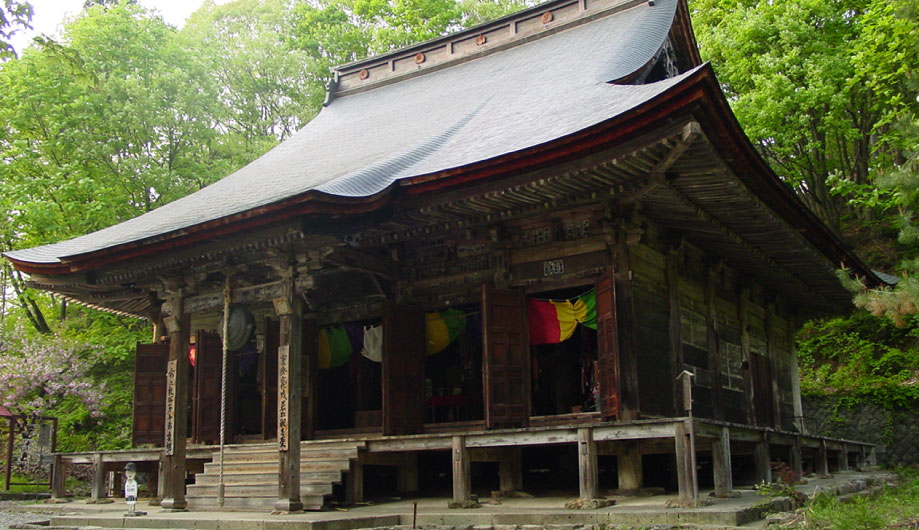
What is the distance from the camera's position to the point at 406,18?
3431 centimetres

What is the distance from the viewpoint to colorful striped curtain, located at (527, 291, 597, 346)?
1161 cm

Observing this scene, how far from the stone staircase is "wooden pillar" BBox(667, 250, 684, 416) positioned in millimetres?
4549

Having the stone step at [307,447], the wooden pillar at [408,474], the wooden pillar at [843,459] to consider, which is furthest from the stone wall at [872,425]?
the stone step at [307,447]

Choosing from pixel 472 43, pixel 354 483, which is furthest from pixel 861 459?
pixel 472 43

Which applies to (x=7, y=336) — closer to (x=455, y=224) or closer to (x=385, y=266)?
(x=385, y=266)

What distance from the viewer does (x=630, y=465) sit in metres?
10.5

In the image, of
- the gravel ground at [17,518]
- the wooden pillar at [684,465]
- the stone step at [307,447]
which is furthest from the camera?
the gravel ground at [17,518]

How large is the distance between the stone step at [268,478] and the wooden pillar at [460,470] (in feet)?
5.51

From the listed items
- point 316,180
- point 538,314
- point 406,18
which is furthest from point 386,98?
point 406,18

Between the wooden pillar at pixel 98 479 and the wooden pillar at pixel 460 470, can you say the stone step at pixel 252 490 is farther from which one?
the wooden pillar at pixel 98 479

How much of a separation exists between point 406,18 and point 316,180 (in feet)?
78.1

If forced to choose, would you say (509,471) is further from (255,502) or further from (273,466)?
(255,502)

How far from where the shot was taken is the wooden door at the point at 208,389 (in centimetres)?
1480

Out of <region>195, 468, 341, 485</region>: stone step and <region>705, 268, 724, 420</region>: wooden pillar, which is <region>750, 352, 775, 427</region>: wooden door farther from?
<region>195, 468, 341, 485</region>: stone step
